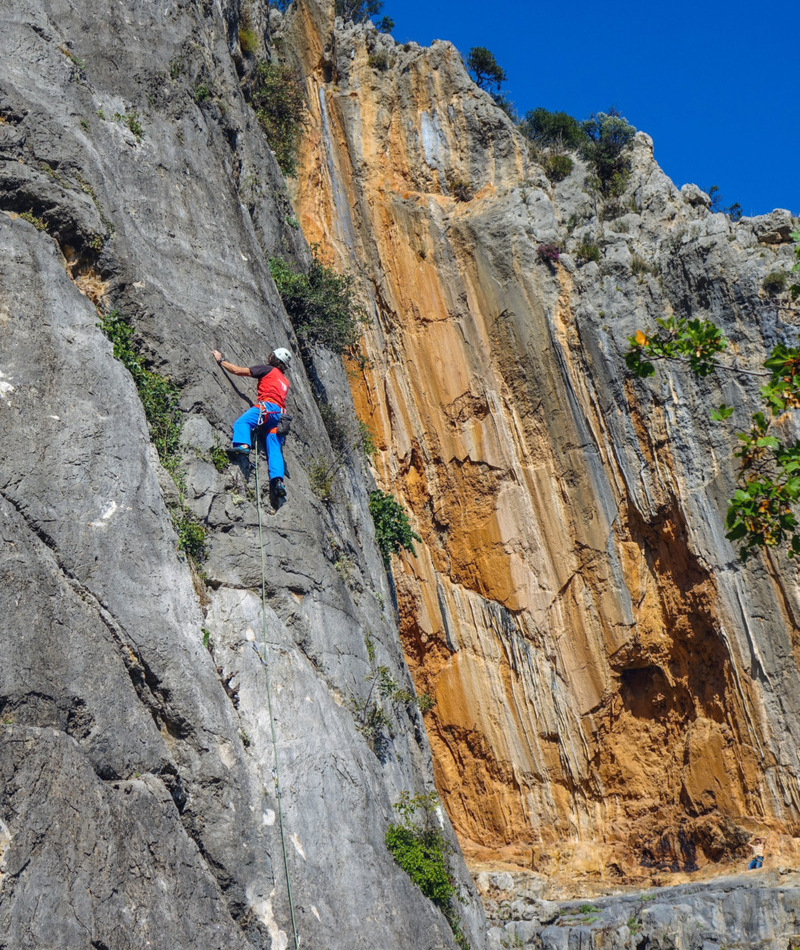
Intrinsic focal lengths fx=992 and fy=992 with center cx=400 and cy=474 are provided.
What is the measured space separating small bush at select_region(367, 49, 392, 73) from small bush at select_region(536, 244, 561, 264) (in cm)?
659

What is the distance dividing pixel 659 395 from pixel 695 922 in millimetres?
9468

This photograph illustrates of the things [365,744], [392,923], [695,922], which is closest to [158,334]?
[365,744]

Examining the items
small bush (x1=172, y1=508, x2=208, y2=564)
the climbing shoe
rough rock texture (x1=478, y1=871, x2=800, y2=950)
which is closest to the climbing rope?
the climbing shoe

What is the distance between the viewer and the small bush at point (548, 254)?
68.6ft

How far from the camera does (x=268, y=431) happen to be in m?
12.7

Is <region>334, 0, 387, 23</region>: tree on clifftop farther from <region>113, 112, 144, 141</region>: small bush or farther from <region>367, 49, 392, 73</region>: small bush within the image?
<region>113, 112, 144, 141</region>: small bush

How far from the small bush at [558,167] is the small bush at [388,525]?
33.9 ft

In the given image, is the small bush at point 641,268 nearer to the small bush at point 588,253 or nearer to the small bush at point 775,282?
the small bush at point 588,253

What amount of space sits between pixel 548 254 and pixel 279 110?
6672mm

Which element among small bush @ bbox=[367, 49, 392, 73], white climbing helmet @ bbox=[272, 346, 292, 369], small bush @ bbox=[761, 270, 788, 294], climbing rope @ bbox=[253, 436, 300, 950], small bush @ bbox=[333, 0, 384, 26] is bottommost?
climbing rope @ bbox=[253, 436, 300, 950]

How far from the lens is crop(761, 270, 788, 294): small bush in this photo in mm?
19312

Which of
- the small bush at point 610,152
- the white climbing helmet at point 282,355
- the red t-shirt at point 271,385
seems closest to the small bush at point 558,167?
the small bush at point 610,152

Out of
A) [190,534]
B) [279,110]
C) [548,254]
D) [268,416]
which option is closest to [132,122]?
[268,416]

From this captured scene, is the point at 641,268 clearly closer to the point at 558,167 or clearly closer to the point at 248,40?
the point at 558,167
